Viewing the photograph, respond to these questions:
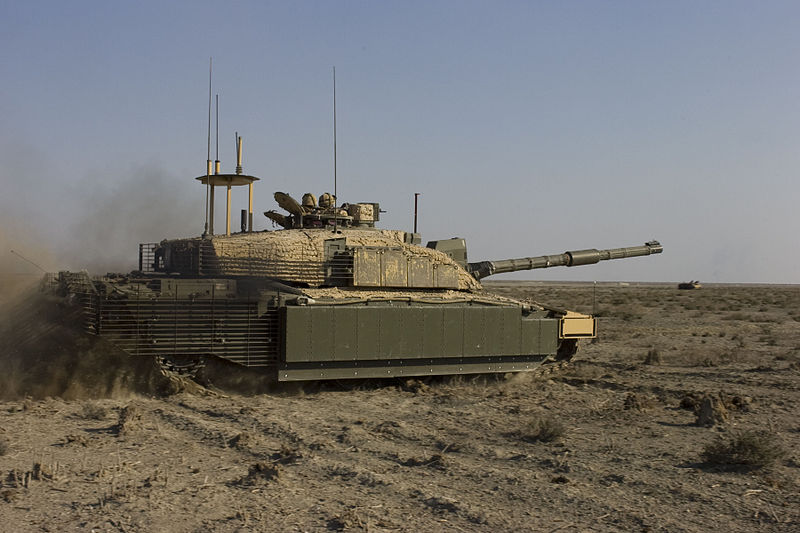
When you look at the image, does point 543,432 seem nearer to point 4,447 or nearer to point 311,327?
point 311,327

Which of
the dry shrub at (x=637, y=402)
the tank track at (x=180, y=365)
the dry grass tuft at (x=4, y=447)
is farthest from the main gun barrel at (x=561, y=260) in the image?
the dry grass tuft at (x=4, y=447)

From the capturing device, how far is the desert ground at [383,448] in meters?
6.41

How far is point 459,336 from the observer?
45.2ft

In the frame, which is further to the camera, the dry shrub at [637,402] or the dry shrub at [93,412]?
the dry shrub at [637,402]

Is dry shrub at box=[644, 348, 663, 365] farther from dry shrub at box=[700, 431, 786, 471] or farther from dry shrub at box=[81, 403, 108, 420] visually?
dry shrub at box=[81, 403, 108, 420]

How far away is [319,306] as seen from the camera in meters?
12.6

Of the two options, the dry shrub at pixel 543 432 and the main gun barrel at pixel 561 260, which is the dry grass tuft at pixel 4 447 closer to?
the dry shrub at pixel 543 432

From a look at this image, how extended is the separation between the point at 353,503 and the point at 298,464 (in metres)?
1.53

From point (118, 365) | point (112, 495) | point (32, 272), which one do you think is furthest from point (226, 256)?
point (112, 495)

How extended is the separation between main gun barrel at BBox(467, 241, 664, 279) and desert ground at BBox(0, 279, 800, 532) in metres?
2.56

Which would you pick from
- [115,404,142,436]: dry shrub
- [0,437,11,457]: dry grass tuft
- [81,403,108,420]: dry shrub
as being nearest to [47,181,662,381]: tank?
[81,403,108,420]: dry shrub

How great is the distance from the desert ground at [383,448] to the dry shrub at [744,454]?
2cm

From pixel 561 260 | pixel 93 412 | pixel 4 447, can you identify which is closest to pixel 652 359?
pixel 561 260

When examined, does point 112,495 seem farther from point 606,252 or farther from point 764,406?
point 606,252
